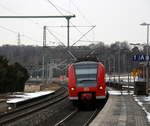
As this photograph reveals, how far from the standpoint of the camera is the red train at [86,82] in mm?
24062

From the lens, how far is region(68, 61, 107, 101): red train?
2406 centimetres

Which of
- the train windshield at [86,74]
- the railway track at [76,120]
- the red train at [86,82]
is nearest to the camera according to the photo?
the railway track at [76,120]

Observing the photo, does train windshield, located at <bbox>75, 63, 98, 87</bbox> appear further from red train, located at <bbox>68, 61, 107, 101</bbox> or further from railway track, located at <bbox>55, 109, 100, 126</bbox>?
railway track, located at <bbox>55, 109, 100, 126</bbox>

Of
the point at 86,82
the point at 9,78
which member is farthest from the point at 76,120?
the point at 9,78

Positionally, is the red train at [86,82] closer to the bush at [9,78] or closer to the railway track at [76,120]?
the railway track at [76,120]

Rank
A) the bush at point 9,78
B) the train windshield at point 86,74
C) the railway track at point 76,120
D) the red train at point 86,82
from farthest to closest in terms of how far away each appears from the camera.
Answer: the bush at point 9,78 < the train windshield at point 86,74 < the red train at point 86,82 < the railway track at point 76,120

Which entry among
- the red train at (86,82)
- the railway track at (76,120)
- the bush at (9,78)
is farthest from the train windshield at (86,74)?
the bush at (9,78)

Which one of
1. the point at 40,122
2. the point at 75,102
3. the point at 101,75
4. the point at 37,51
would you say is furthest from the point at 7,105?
the point at 37,51

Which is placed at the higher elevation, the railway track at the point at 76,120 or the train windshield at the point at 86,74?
the train windshield at the point at 86,74

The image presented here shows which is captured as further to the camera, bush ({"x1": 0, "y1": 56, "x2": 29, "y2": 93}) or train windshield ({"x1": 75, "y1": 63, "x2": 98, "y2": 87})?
bush ({"x1": 0, "y1": 56, "x2": 29, "y2": 93})

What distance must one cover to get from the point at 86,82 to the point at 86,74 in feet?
1.87

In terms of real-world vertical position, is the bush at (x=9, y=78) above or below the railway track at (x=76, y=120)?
above

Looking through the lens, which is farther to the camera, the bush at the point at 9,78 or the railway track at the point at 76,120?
the bush at the point at 9,78

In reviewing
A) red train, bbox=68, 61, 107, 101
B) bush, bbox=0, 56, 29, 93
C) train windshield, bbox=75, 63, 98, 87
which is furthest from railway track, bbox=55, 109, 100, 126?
bush, bbox=0, 56, 29, 93
